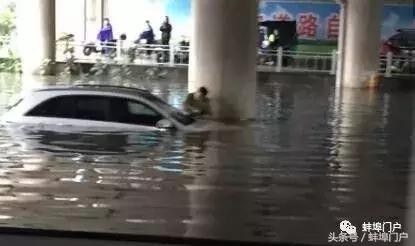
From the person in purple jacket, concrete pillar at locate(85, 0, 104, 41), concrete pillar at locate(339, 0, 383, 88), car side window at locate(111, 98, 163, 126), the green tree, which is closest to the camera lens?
car side window at locate(111, 98, 163, 126)

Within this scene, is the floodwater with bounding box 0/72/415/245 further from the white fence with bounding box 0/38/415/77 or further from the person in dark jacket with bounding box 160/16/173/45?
the person in dark jacket with bounding box 160/16/173/45

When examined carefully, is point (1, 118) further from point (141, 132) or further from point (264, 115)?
point (264, 115)

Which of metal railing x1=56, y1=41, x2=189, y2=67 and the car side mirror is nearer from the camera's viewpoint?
the car side mirror

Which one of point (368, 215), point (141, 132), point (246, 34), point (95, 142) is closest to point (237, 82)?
point (246, 34)

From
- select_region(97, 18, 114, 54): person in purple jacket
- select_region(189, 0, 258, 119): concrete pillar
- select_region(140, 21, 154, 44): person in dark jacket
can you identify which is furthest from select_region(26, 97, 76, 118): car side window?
select_region(140, 21, 154, 44): person in dark jacket

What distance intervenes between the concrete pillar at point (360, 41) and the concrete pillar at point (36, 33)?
1016 centimetres

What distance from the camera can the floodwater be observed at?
6883mm

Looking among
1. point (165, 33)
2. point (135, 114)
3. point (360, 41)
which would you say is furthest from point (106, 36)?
point (135, 114)

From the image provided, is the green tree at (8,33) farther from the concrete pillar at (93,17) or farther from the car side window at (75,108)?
the car side window at (75,108)

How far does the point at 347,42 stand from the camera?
1094 inches

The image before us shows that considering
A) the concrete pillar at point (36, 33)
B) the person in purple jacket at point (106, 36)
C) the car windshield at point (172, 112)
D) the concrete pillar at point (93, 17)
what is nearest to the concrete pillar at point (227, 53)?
the car windshield at point (172, 112)

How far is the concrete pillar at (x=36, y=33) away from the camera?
2748cm

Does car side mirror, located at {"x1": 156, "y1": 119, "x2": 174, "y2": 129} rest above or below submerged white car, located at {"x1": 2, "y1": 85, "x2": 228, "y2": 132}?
below

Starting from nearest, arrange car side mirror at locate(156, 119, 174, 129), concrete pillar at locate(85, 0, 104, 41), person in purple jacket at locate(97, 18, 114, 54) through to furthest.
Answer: car side mirror at locate(156, 119, 174, 129)
person in purple jacket at locate(97, 18, 114, 54)
concrete pillar at locate(85, 0, 104, 41)
